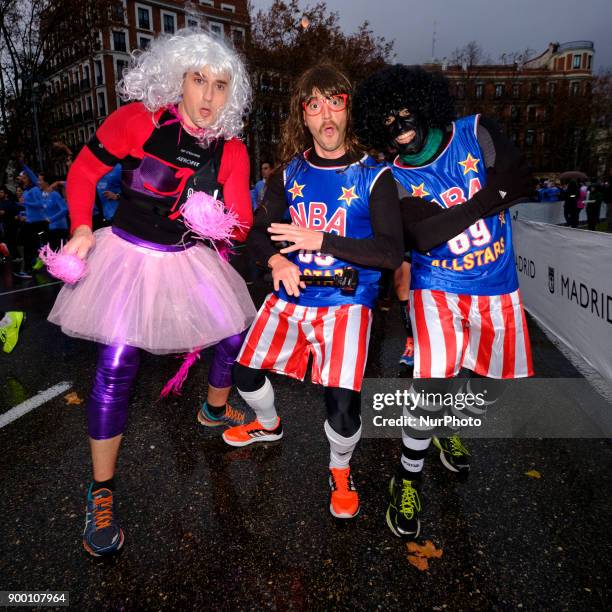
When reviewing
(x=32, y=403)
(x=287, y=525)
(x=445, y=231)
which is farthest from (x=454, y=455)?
(x=32, y=403)

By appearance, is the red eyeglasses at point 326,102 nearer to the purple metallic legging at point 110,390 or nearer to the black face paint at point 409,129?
the black face paint at point 409,129

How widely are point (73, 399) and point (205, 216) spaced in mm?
2354

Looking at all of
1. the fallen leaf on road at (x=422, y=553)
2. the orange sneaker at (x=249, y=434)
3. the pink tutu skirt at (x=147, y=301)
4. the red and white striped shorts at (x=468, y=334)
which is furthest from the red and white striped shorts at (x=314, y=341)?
the fallen leaf on road at (x=422, y=553)

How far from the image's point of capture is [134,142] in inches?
87.1

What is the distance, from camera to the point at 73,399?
366 centimetres

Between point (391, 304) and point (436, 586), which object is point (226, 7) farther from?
point (436, 586)

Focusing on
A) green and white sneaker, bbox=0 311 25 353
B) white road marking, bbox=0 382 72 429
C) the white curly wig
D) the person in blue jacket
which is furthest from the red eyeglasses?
the person in blue jacket

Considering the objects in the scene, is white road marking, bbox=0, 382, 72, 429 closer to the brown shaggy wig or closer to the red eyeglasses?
the brown shaggy wig

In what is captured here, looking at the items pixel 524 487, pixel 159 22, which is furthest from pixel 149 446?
pixel 159 22

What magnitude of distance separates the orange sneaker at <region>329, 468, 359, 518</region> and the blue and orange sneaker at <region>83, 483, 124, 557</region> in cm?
105

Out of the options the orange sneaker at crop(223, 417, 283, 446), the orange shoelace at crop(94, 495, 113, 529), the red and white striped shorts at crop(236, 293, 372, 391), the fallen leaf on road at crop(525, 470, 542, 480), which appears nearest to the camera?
the orange shoelace at crop(94, 495, 113, 529)

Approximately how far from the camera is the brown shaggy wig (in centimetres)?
225

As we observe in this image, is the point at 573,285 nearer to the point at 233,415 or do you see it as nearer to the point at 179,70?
the point at 233,415

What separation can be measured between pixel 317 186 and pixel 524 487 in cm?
202
